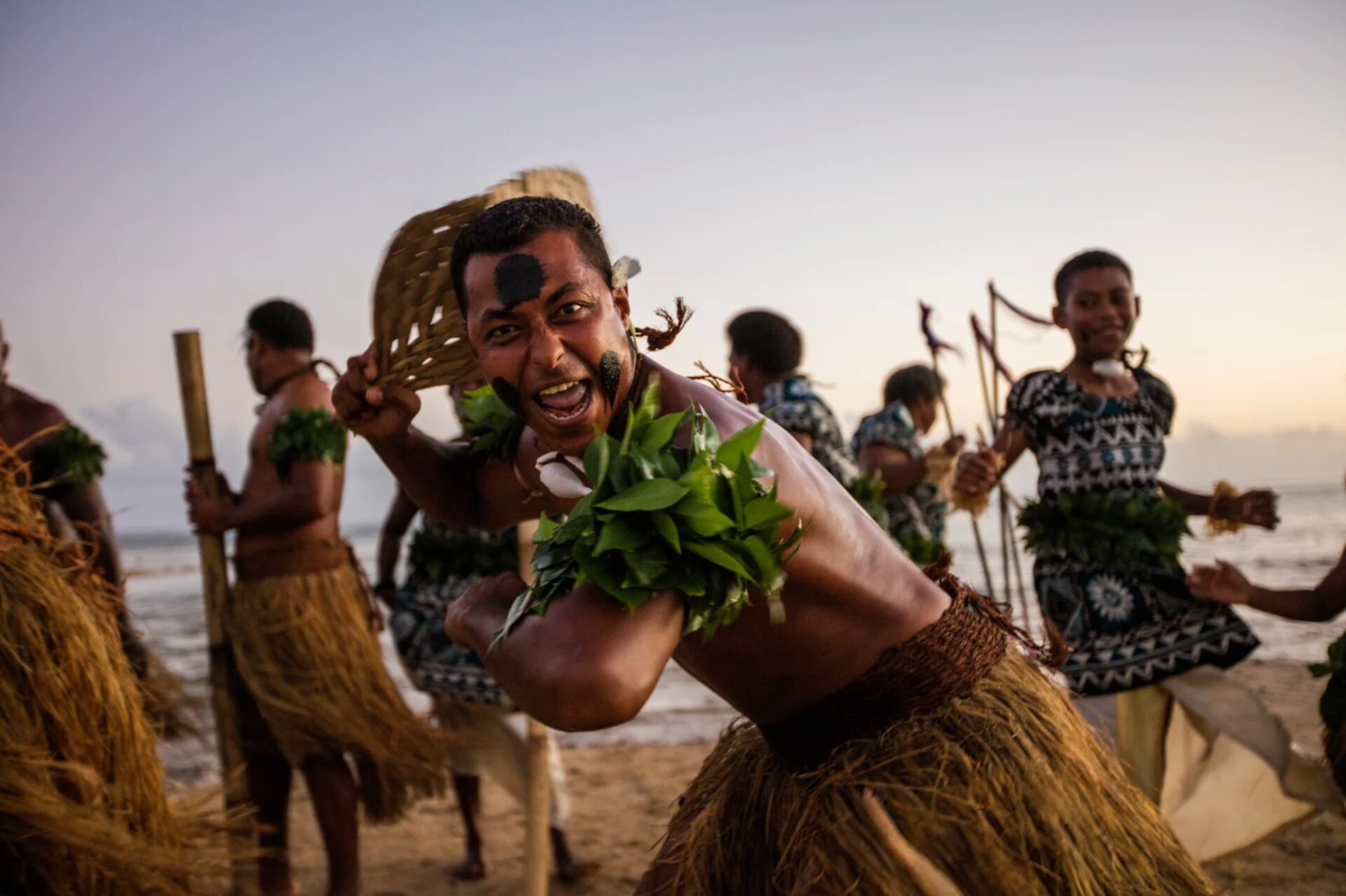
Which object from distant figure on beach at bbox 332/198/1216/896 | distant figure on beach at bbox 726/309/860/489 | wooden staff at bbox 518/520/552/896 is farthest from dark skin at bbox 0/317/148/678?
distant figure on beach at bbox 332/198/1216/896

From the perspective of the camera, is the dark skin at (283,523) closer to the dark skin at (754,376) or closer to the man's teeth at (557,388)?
the dark skin at (754,376)

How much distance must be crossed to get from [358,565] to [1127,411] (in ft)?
10.1

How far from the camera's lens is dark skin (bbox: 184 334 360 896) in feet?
13.2

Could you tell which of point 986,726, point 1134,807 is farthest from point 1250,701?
point 986,726

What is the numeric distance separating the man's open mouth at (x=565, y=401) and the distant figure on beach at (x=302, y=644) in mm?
2395

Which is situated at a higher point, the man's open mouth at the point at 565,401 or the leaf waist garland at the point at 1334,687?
the man's open mouth at the point at 565,401

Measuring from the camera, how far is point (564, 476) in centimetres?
190

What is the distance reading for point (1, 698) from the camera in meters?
2.82

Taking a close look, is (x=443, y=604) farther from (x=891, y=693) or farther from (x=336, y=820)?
(x=891, y=693)

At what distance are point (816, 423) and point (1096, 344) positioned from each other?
3.61 ft

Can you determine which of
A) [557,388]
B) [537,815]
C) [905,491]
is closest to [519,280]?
[557,388]

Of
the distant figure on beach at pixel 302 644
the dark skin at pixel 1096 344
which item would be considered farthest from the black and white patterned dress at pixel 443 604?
the dark skin at pixel 1096 344

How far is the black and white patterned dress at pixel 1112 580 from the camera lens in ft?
12.3

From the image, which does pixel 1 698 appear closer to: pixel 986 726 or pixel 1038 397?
pixel 986 726
